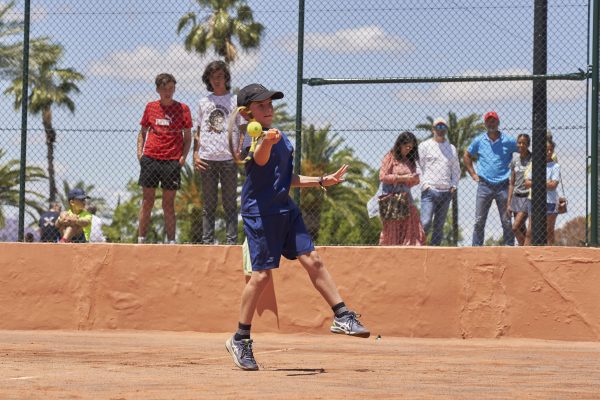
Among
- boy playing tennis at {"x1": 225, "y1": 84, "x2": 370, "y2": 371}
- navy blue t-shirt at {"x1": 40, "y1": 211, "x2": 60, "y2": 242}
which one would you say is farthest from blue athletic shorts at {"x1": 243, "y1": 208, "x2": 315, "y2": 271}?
navy blue t-shirt at {"x1": 40, "y1": 211, "x2": 60, "y2": 242}

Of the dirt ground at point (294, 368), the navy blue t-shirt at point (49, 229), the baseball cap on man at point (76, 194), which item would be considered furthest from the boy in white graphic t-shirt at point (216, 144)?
the navy blue t-shirt at point (49, 229)

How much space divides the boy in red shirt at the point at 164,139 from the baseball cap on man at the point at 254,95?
3.57m

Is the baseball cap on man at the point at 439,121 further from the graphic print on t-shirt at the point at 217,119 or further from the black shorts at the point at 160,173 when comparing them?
the black shorts at the point at 160,173

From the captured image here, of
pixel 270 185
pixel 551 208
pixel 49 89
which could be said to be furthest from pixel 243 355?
pixel 49 89

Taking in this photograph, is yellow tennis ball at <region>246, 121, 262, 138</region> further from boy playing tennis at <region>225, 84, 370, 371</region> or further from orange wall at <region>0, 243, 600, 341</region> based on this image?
orange wall at <region>0, 243, 600, 341</region>

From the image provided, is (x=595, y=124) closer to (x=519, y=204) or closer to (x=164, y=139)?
(x=519, y=204)

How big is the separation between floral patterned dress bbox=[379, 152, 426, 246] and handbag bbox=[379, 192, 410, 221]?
47 mm

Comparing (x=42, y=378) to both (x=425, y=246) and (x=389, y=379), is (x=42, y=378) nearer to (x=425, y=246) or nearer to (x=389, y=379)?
(x=389, y=379)

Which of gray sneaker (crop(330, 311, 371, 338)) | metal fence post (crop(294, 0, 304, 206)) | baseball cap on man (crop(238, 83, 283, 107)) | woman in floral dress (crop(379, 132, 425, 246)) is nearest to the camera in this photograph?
gray sneaker (crop(330, 311, 371, 338))

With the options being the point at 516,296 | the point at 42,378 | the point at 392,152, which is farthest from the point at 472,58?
the point at 42,378

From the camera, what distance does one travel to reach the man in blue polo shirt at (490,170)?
10733mm

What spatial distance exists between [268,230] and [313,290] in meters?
3.53

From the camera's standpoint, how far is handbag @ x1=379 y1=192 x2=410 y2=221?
11.0 m

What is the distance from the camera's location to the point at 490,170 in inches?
440
